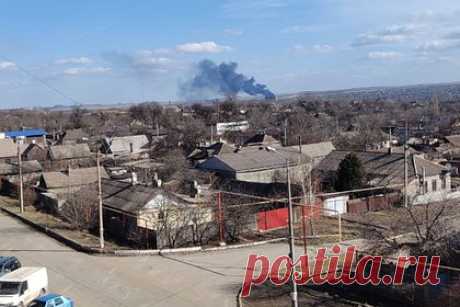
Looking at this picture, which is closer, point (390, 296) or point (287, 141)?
point (390, 296)

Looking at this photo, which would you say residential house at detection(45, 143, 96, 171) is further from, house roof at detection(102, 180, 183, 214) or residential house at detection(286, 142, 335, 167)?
house roof at detection(102, 180, 183, 214)

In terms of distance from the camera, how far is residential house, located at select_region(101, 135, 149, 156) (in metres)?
69.7

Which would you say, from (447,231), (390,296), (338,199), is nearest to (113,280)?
(390,296)

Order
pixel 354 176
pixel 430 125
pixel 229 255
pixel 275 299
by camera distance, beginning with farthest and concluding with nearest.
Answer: pixel 430 125
pixel 354 176
pixel 229 255
pixel 275 299

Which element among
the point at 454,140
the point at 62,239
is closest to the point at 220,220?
the point at 62,239

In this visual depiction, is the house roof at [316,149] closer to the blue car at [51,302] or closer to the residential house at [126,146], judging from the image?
the residential house at [126,146]

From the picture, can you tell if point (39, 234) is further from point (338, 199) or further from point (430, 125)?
point (430, 125)

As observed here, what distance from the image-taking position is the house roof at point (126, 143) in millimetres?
70938

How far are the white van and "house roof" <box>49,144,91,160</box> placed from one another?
42.5 metres

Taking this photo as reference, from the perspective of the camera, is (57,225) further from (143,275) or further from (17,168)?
(17,168)

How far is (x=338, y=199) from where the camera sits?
30859mm

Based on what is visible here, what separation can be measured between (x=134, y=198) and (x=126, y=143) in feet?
158

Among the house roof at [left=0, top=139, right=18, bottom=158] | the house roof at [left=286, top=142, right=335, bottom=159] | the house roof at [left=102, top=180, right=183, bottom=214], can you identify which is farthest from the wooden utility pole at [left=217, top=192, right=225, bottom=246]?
the house roof at [left=0, top=139, right=18, bottom=158]

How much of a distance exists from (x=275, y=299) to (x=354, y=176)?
1910 cm
